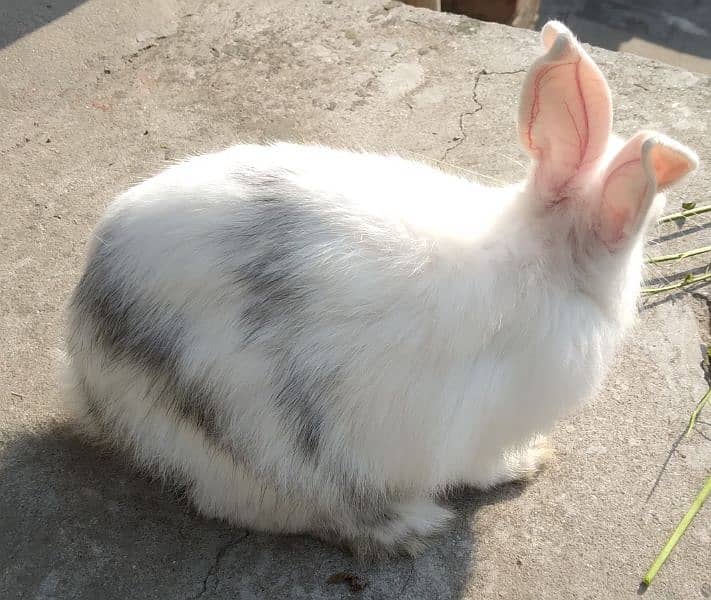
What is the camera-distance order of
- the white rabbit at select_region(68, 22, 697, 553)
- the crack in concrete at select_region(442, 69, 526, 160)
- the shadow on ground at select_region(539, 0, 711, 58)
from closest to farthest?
the white rabbit at select_region(68, 22, 697, 553)
the crack in concrete at select_region(442, 69, 526, 160)
the shadow on ground at select_region(539, 0, 711, 58)

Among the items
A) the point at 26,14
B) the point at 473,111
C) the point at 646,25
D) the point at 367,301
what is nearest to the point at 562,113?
the point at 367,301

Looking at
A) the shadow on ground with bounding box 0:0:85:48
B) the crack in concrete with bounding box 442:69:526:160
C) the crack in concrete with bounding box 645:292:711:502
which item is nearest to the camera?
the crack in concrete with bounding box 645:292:711:502

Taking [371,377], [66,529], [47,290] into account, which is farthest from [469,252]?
[47,290]

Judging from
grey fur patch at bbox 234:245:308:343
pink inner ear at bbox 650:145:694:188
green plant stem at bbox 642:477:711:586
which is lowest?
green plant stem at bbox 642:477:711:586

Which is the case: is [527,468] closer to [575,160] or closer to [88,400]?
[575,160]

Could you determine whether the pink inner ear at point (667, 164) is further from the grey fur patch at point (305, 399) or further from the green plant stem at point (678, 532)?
the green plant stem at point (678, 532)

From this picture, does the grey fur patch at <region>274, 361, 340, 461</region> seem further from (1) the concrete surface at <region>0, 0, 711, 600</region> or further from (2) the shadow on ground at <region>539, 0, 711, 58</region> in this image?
(2) the shadow on ground at <region>539, 0, 711, 58</region>

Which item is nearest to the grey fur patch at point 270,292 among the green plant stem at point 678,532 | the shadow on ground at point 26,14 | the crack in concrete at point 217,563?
the crack in concrete at point 217,563

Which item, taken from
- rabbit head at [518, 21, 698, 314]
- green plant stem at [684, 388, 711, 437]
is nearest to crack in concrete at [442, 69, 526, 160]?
green plant stem at [684, 388, 711, 437]
